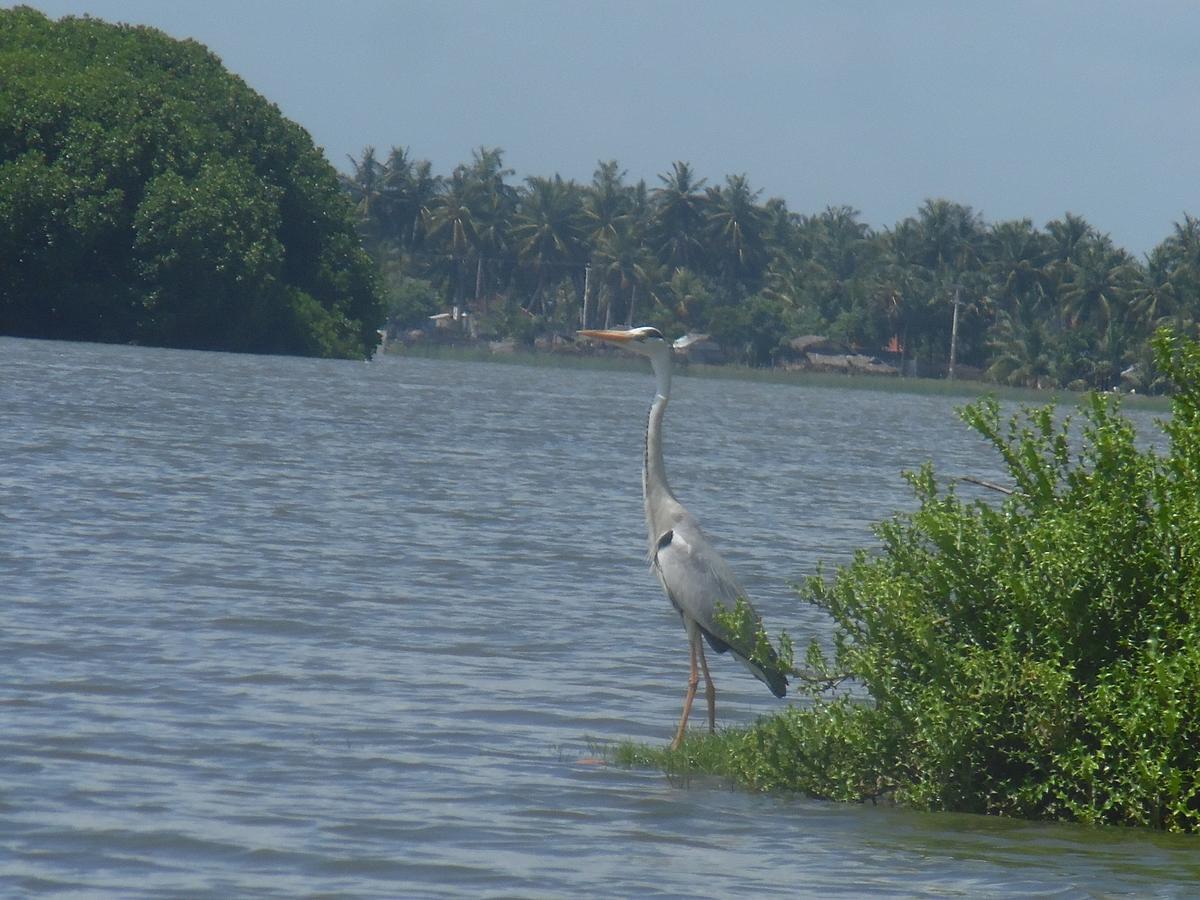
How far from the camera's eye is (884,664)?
824cm

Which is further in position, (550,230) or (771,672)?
(550,230)

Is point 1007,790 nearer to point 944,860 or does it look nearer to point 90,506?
point 944,860

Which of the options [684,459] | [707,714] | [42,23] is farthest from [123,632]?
[42,23]

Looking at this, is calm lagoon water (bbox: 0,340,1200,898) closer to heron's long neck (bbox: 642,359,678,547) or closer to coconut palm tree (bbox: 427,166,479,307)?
heron's long neck (bbox: 642,359,678,547)

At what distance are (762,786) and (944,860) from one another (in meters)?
1.41

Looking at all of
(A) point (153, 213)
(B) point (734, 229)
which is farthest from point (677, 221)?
(A) point (153, 213)

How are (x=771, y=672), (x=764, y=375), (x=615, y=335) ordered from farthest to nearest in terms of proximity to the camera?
(x=764, y=375)
(x=615, y=335)
(x=771, y=672)

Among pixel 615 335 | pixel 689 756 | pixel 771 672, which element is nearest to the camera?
pixel 771 672

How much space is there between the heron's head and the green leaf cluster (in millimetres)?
55678

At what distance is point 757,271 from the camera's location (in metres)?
141

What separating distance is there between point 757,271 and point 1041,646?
441ft

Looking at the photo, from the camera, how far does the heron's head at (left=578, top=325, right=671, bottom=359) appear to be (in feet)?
35.2

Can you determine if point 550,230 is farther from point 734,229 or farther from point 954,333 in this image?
point 954,333

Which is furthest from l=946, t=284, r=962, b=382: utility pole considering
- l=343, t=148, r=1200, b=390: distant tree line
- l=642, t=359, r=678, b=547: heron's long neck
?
l=642, t=359, r=678, b=547: heron's long neck
